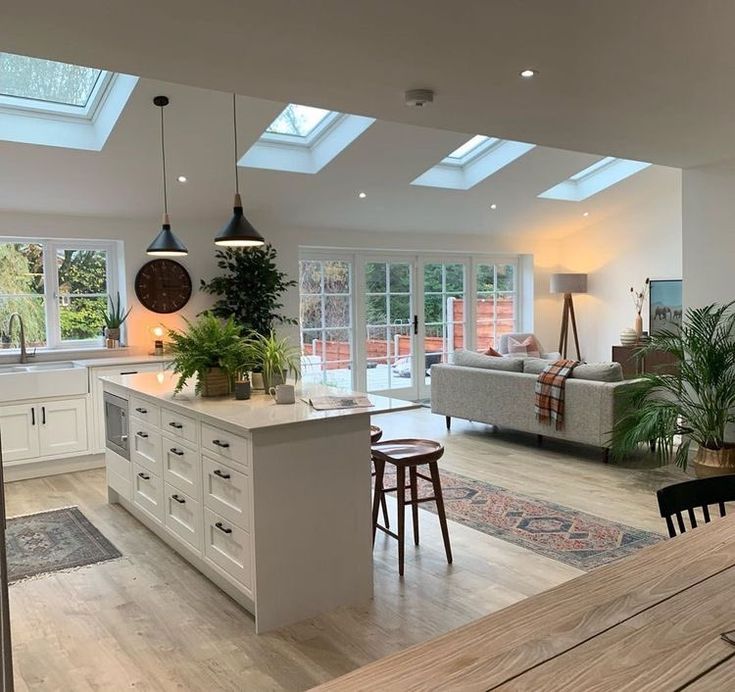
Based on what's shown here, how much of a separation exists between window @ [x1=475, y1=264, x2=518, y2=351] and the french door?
14mm

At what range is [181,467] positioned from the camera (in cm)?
359

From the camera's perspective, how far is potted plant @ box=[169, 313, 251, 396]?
3717 millimetres

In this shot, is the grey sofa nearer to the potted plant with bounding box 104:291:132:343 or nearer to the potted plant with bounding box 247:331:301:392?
the potted plant with bounding box 247:331:301:392

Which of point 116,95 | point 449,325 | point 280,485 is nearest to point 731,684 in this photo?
point 280,485

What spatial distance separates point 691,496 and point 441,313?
7113mm

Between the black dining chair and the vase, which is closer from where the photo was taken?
the black dining chair

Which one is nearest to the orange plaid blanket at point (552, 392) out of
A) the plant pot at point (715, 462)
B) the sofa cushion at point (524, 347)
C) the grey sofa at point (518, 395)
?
the grey sofa at point (518, 395)

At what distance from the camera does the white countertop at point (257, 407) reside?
9.84 feet

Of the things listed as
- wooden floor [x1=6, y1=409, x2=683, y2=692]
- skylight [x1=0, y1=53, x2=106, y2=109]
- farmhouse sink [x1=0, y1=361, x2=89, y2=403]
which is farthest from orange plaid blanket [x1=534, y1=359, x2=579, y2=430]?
skylight [x1=0, y1=53, x2=106, y2=109]

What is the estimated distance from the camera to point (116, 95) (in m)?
4.71

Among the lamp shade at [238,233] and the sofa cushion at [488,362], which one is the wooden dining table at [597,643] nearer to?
the lamp shade at [238,233]

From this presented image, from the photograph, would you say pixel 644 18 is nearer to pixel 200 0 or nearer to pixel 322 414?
pixel 200 0

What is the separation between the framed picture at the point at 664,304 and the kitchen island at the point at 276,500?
630cm

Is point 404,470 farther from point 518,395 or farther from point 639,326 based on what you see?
point 639,326
